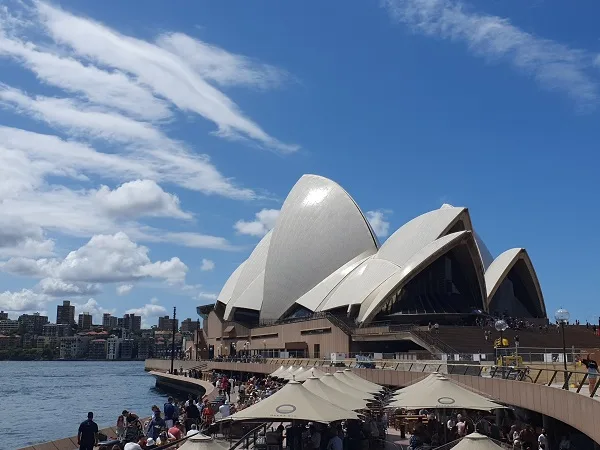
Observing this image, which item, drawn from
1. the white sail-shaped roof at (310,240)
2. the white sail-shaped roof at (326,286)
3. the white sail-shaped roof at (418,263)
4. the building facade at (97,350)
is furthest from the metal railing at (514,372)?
the building facade at (97,350)

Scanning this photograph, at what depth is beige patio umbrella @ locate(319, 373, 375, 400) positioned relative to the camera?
15.0m

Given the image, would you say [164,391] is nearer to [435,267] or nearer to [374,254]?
[374,254]

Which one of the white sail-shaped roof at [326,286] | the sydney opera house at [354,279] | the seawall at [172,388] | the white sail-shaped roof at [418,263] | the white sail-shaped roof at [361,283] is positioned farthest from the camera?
the white sail-shaped roof at [326,286]

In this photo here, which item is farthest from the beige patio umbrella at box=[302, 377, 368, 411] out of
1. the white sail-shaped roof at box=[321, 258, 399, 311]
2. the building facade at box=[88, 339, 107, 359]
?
the building facade at box=[88, 339, 107, 359]

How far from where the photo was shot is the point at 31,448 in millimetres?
14336

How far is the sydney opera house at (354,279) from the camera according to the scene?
4172 centimetres

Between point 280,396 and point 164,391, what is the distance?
1951 inches

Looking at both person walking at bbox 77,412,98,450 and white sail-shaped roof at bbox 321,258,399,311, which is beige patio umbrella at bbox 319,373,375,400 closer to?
person walking at bbox 77,412,98,450

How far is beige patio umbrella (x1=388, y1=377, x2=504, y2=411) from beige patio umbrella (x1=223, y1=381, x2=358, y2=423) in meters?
1.46

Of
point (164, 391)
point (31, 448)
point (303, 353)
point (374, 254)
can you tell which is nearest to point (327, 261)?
point (374, 254)

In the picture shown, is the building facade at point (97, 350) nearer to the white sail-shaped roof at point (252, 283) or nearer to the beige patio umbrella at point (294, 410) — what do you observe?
the white sail-shaped roof at point (252, 283)

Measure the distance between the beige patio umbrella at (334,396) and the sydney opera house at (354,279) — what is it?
25.9 metres

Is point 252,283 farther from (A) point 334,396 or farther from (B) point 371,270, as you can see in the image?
(A) point 334,396

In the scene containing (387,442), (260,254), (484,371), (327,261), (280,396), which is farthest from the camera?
(260,254)
